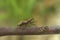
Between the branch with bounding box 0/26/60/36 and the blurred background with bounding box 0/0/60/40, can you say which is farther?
the blurred background with bounding box 0/0/60/40

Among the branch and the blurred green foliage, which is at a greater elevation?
the blurred green foliage

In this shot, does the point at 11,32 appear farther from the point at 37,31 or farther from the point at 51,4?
the point at 51,4

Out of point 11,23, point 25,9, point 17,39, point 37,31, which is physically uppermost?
point 25,9

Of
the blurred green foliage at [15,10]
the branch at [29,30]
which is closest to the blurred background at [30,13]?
the blurred green foliage at [15,10]

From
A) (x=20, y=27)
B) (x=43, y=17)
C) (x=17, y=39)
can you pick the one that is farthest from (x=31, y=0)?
(x=20, y=27)

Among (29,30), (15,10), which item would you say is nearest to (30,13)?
(15,10)

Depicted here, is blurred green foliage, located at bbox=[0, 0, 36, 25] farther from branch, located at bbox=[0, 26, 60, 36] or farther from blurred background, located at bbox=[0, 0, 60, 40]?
branch, located at bbox=[0, 26, 60, 36]

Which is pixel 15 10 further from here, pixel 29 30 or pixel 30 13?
pixel 29 30

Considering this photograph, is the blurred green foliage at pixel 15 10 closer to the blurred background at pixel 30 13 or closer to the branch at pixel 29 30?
the blurred background at pixel 30 13

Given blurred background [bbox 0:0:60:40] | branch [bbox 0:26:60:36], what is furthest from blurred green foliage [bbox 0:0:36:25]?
branch [bbox 0:26:60:36]
